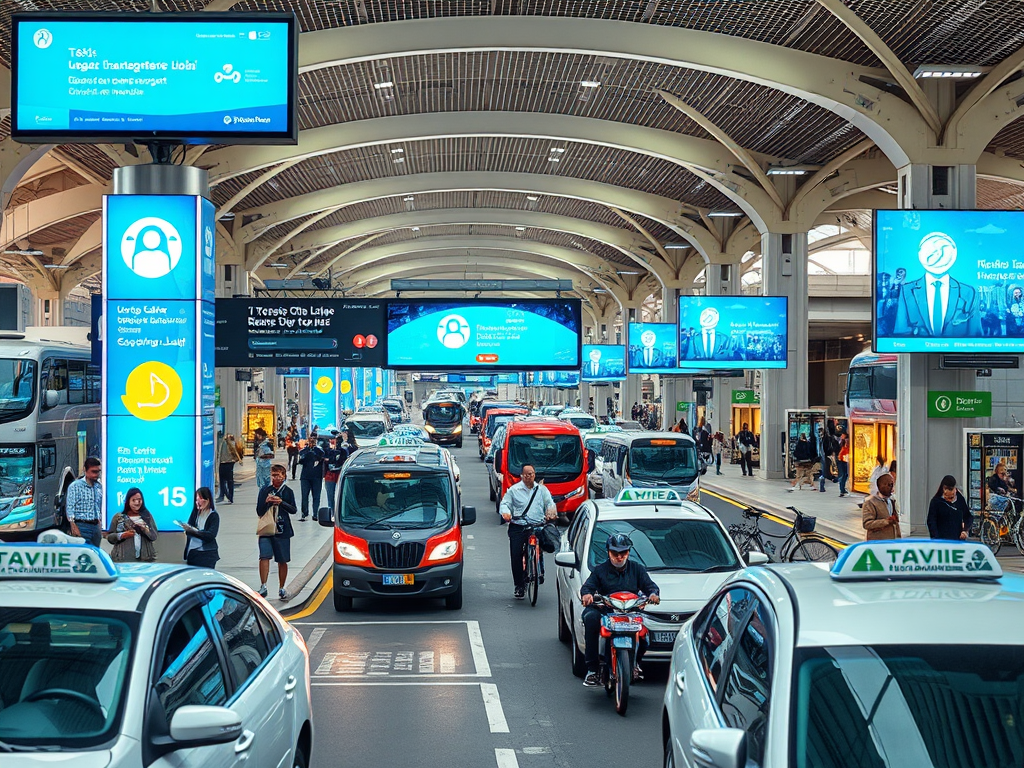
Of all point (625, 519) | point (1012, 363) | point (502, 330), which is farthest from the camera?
point (502, 330)

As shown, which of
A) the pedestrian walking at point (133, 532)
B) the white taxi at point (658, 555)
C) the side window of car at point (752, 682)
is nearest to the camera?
the side window of car at point (752, 682)

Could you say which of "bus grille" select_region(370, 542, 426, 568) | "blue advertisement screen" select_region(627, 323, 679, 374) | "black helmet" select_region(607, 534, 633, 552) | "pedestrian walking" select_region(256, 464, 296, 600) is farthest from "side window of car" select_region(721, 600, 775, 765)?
"blue advertisement screen" select_region(627, 323, 679, 374)

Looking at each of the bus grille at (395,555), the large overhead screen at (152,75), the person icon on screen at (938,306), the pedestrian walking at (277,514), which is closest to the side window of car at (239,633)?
the bus grille at (395,555)

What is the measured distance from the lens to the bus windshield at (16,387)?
73.8 feet

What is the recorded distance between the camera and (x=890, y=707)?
14.5 feet

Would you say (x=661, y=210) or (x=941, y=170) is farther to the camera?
(x=661, y=210)

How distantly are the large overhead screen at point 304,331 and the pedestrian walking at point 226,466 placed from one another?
2254 millimetres

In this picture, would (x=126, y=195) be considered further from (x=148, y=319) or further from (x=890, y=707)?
(x=890, y=707)

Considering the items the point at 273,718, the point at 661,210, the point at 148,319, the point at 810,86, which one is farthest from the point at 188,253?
the point at 661,210

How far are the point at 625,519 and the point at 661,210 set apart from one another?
3385 centimetres

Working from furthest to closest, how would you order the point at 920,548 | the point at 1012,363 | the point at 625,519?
the point at 1012,363, the point at 625,519, the point at 920,548

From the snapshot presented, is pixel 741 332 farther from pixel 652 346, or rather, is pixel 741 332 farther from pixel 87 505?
pixel 87 505

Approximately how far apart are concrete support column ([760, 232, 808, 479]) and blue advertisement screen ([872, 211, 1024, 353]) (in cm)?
1448

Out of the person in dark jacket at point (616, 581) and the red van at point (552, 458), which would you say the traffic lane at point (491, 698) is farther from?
the red van at point (552, 458)
